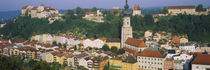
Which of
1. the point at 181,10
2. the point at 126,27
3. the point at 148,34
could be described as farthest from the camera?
the point at 181,10

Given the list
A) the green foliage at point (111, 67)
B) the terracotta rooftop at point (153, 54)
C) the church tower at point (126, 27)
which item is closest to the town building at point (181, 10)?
the church tower at point (126, 27)

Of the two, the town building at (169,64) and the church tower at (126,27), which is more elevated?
the church tower at (126,27)

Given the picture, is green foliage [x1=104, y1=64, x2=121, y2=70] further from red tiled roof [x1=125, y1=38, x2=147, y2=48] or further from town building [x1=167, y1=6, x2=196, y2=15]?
town building [x1=167, y1=6, x2=196, y2=15]

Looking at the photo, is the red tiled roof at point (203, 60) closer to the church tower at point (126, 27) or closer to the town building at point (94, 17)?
the church tower at point (126, 27)

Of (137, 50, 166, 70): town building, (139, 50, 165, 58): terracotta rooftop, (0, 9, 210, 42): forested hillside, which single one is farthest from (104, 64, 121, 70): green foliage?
(0, 9, 210, 42): forested hillside

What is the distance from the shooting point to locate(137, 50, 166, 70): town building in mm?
29812

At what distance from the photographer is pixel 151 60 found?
30578mm

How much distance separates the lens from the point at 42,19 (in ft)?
199

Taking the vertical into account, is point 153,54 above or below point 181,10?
below

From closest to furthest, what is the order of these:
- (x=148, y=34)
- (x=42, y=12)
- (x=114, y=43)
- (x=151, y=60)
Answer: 1. (x=151, y=60)
2. (x=114, y=43)
3. (x=148, y=34)
4. (x=42, y=12)

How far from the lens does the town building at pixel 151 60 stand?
29.8 metres

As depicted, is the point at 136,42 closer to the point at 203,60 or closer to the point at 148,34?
the point at 148,34

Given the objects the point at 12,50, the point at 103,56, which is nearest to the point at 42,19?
the point at 12,50

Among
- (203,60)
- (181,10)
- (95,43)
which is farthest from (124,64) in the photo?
(181,10)
